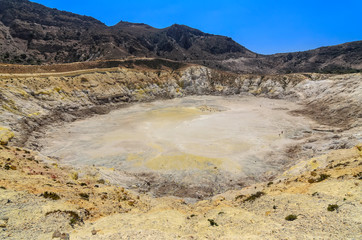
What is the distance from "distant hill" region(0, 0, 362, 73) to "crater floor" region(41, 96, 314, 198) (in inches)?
2590

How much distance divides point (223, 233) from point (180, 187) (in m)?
12.2

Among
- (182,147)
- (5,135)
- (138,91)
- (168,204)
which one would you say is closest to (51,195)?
(168,204)

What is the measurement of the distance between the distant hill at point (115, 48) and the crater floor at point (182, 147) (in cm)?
6579

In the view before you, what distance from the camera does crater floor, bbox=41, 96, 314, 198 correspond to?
23031mm

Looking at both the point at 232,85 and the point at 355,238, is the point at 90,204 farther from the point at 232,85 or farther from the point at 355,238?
the point at 232,85

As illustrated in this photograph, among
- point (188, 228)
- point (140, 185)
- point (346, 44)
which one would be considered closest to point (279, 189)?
point (188, 228)

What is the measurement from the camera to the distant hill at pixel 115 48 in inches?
3984

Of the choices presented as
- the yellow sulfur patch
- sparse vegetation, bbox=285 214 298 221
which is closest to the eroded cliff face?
the yellow sulfur patch

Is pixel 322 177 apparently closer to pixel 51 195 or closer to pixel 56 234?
pixel 56 234

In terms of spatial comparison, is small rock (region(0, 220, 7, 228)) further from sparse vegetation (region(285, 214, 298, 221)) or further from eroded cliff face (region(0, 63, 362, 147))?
eroded cliff face (region(0, 63, 362, 147))

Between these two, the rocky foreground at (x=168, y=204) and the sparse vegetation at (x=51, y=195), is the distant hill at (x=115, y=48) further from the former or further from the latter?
the sparse vegetation at (x=51, y=195)

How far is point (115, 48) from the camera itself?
348 ft

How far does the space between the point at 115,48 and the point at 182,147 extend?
92935 millimetres

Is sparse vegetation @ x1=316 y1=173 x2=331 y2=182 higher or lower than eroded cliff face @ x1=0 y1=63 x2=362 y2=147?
lower
